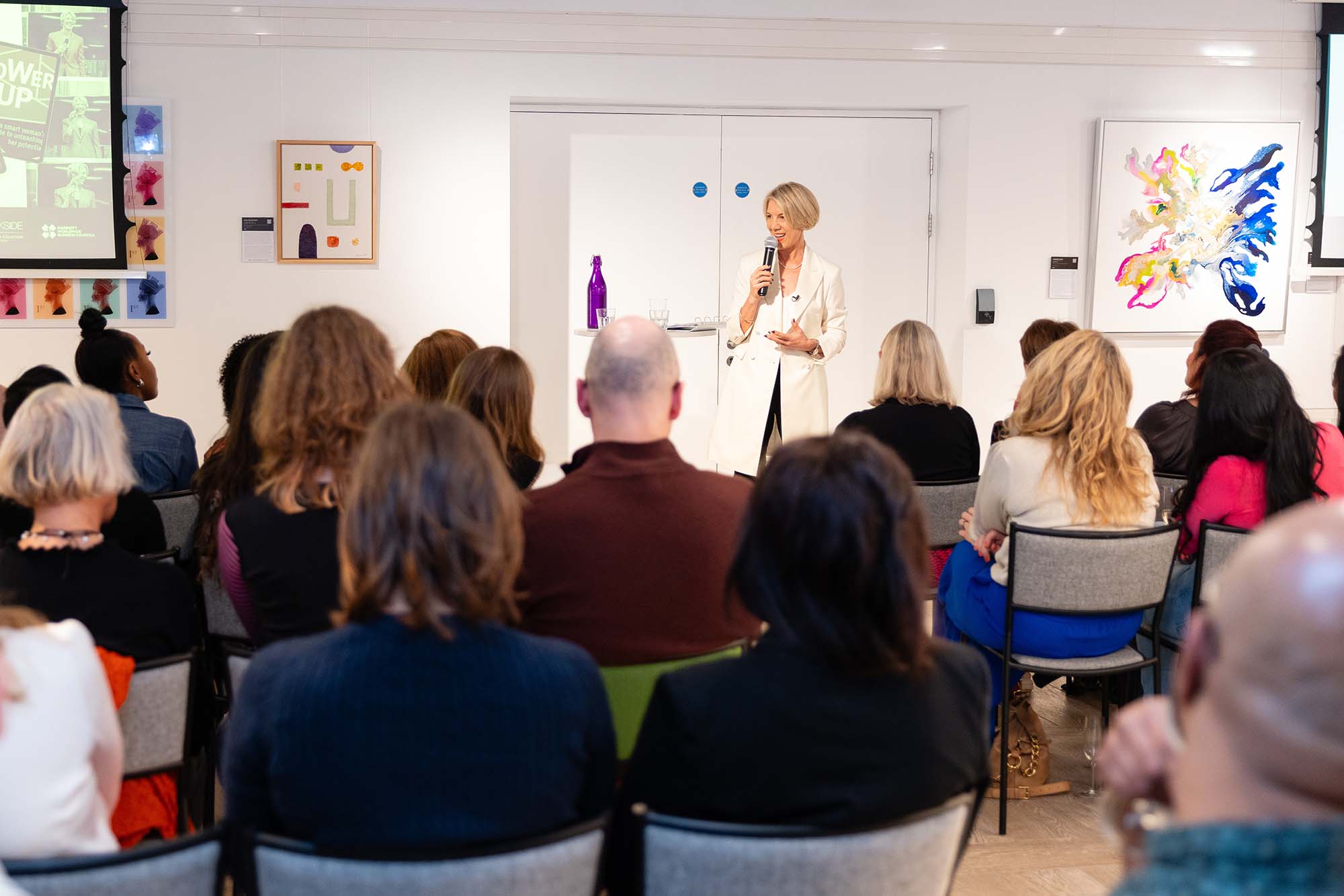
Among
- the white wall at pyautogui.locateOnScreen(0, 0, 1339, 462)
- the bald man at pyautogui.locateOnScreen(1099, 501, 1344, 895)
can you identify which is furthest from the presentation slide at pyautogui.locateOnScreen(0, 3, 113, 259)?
the bald man at pyautogui.locateOnScreen(1099, 501, 1344, 895)

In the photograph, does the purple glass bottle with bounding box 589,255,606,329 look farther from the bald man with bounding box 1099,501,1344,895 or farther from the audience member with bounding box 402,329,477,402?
the bald man with bounding box 1099,501,1344,895

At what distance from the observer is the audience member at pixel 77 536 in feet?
7.23

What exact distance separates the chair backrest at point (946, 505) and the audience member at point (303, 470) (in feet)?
6.40

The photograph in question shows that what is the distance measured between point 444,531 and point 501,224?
4747 millimetres

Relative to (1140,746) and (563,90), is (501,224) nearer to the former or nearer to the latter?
(563,90)

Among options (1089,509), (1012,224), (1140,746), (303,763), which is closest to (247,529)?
(303,763)

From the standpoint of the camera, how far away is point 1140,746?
3.19 ft

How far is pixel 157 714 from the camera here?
2.19 meters

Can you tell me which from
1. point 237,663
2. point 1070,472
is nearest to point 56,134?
point 237,663

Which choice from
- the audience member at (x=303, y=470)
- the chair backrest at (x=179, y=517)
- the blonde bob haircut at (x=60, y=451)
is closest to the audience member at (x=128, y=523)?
the chair backrest at (x=179, y=517)

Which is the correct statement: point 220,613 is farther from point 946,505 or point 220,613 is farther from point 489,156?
point 489,156

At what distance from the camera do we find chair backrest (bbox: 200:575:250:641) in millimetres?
3031

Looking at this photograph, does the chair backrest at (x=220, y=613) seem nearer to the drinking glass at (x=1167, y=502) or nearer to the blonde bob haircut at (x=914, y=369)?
the blonde bob haircut at (x=914, y=369)

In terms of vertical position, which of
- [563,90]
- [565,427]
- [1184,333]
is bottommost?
[565,427]
